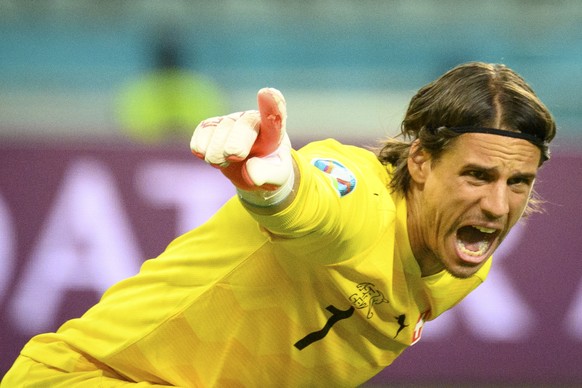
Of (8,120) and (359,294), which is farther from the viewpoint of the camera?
(8,120)

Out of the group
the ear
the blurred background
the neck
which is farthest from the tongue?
the blurred background

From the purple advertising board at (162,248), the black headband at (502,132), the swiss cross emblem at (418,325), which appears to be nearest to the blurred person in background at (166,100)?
the purple advertising board at (162,248)

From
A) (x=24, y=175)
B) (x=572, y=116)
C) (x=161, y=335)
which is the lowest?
(x=572, y=116)

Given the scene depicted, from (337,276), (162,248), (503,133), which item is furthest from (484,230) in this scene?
(162,248)

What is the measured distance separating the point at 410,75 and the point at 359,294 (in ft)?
20.1

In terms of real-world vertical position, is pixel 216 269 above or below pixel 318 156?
below

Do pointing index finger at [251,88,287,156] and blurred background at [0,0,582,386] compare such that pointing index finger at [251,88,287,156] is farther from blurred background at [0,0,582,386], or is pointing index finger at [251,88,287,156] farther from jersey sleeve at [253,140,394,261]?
blurred background at [0,0,582,386]

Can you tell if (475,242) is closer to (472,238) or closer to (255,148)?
(472,238)

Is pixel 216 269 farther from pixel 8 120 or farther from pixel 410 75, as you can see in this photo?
pixel 410 75

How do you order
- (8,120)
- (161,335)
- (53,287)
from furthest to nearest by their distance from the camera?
(8,120)
(53,287)
(161,335)

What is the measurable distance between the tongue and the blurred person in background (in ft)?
13.9

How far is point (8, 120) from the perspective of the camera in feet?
24.4

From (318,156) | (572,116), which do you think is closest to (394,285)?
(318,156)

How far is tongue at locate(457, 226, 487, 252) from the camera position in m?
3.56
